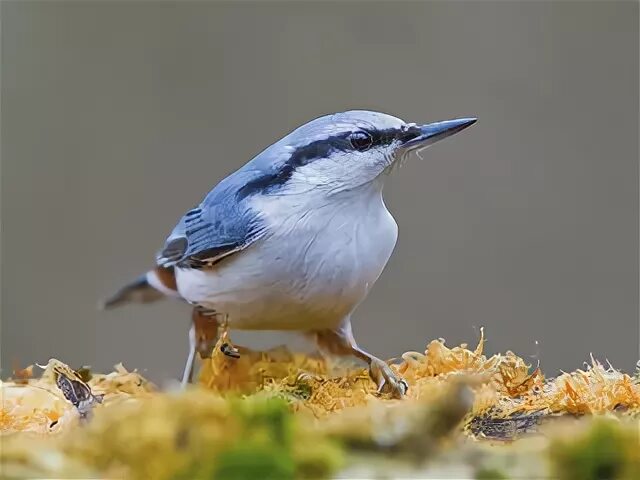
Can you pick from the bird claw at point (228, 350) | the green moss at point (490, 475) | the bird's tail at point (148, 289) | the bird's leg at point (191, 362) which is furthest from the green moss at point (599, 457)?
the bird's tail at point (148, 289)

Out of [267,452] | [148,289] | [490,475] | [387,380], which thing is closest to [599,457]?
[490,475]

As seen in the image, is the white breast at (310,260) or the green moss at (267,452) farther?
the white breast at (310,260)

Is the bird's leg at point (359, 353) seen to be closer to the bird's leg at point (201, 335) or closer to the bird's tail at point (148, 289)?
the bird's leg at point (201, 335)

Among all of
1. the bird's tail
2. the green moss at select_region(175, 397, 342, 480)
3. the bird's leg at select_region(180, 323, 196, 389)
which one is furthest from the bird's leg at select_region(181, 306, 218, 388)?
the green moss at select_region(175, 397, 342, 480)

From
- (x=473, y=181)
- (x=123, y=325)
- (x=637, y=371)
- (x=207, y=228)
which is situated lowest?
(x=123, y=325)

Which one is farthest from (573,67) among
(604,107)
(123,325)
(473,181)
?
(123,325)

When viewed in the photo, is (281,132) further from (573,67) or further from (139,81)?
(573,67)

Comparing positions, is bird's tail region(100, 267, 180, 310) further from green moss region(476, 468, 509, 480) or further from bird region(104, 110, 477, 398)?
green moss region(476, 468, 509, 480)
